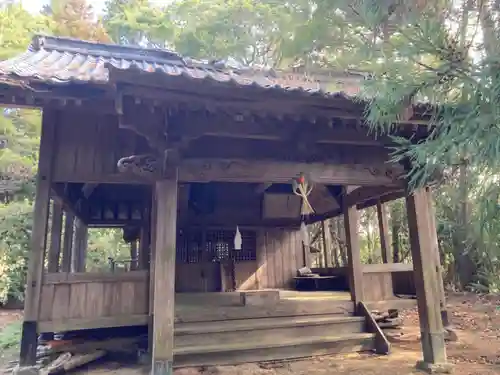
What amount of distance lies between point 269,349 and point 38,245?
10.8ft

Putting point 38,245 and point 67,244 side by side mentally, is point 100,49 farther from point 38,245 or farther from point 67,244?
point 38,245

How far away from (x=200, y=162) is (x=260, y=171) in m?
0.75

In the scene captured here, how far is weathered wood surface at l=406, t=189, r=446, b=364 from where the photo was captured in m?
4.97

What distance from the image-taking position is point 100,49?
745 cm

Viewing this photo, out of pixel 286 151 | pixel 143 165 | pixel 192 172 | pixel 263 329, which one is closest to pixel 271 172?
pixel 286 151

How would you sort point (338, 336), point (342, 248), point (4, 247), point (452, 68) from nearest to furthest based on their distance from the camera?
point (452, 68), point (338, 336), point (4, 247), point (342, 248)

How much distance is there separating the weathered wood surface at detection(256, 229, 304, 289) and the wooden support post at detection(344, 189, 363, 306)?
2.74m

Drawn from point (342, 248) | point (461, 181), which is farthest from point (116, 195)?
point (342, 248)

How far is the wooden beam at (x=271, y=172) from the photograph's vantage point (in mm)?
4559

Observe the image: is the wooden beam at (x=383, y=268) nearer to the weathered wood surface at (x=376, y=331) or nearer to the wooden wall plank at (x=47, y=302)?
the weathered wood surface at (x=376, y=331)

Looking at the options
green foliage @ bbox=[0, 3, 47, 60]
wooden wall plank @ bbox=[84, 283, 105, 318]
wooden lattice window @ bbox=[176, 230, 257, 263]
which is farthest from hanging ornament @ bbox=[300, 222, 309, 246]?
green foliage @ bbox=[0, 3, 47, 60]

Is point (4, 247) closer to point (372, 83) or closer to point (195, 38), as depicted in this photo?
point (195, 38)

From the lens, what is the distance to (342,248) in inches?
564

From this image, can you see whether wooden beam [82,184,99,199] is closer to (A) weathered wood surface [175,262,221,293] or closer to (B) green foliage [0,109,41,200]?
(A) weathered wood surface [175,262,221,293]
